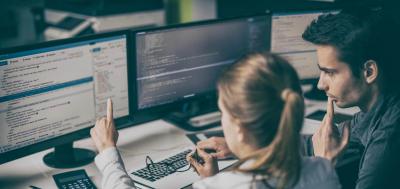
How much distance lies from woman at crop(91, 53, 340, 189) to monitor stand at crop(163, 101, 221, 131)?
98cm

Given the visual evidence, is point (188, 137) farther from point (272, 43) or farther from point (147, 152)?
point (272, 43)

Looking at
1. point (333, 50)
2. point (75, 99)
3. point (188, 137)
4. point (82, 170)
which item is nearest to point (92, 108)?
point (75, 99)

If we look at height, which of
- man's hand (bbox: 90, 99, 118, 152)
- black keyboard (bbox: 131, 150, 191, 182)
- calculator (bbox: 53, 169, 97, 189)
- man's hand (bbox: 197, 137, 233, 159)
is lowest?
calculator (bbox: 53, 169, 97, 189)

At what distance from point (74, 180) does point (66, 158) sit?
18 cm

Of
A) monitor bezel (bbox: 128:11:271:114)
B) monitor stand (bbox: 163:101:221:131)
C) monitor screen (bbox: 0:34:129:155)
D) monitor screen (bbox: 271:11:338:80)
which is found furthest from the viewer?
monitor screen (bbox: 271:11:338:80)

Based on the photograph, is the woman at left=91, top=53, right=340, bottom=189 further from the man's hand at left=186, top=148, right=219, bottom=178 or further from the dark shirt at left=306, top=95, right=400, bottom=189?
the dark shirt at left=306, top=95, right=400, bottom=189

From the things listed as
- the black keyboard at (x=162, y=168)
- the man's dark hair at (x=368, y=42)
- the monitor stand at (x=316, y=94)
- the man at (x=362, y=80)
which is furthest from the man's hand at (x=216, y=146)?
the monitor stand at (x=316, y=94)

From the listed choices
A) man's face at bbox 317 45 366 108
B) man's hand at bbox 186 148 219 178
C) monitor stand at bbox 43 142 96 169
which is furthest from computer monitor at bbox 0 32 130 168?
man's face at bbox 317 45 366 108

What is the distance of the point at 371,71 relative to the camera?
1.70 m

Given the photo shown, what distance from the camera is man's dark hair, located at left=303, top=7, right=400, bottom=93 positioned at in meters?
1.69

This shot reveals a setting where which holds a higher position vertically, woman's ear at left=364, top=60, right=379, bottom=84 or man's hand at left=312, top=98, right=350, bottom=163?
woman's ear at left=364, top=60, right=379, bottom=84

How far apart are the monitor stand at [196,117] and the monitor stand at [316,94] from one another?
51 centimetres

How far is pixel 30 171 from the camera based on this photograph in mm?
1829

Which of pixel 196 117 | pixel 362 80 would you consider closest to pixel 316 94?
pixel 196 117
